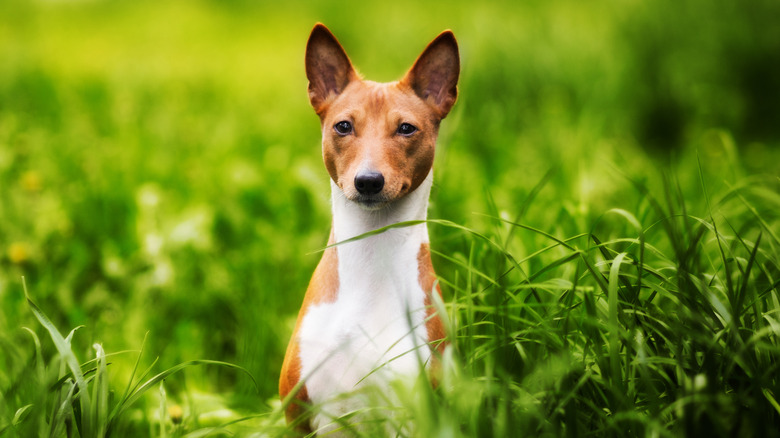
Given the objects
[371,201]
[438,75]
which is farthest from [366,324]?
[438,75]

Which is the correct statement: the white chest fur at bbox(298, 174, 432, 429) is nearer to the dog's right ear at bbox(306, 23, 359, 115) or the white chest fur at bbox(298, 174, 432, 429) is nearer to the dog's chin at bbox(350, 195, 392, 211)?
the dog's chin at bbox(350, 195, 392, 211)

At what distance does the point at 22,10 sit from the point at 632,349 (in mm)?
9653

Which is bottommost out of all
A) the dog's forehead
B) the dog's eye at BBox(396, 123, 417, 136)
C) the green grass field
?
the green grass field

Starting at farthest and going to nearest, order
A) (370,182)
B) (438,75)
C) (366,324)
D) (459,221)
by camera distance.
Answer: (459,221) → (438,75) → (366,324) → (370,182)

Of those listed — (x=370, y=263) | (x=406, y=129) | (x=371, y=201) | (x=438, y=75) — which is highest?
(x=438, y=75)

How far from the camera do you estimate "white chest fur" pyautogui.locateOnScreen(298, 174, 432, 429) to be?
6.45ft

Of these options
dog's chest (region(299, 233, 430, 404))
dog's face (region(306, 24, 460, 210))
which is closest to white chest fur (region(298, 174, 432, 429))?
dog's chest (region(299, 233, 430, 404))

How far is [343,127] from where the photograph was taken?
2.03 meters

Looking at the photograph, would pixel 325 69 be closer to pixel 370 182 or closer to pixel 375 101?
pixel 375 101

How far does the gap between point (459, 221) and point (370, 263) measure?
1096 mm

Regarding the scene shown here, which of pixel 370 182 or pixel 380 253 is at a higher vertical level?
pixel 370 182

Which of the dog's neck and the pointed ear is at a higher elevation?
the pointed ear

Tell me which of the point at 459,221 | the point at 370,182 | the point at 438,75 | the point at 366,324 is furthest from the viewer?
the point at 459,221

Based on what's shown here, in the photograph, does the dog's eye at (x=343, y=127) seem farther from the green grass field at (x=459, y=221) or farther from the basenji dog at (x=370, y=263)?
the green grass field at (x=459, y=221)
